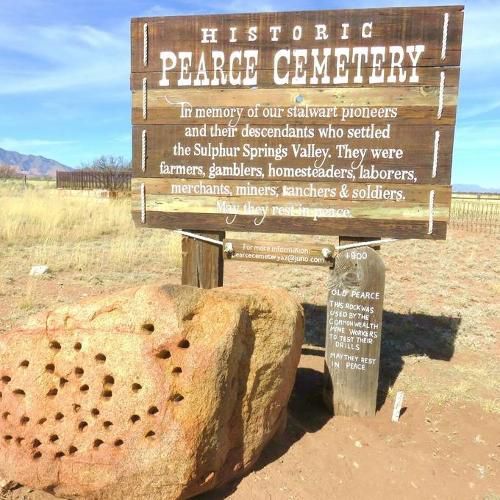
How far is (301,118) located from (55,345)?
2514 mm

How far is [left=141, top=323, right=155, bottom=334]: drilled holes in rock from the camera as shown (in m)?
3.12

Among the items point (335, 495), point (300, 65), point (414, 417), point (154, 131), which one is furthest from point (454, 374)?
point (154, 131)

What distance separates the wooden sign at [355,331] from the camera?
14.1ft

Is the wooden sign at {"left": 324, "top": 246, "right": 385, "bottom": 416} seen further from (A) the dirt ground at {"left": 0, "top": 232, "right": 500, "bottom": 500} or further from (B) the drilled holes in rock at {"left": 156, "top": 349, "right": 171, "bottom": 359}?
(B) the drilled holes in rock at {"left": 156, "top": 349, "right": 171, "bottom": 359}

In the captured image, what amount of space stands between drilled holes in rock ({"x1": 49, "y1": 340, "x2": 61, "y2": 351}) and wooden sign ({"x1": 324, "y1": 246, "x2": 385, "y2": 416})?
2.20m

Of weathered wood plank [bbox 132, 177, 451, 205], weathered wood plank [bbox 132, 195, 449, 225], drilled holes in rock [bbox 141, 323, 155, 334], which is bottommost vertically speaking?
drilled holes in rock [bbox 141, 323, 155, 334]

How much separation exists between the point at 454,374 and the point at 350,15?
11.6 feet

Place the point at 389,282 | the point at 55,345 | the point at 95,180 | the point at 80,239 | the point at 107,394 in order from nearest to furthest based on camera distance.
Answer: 1. the point at 107,394
2. the point at 55,345
3. the point at 389,282
4. the point at 80,239
5. the point at 95,180

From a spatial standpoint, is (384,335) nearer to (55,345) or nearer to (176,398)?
(176,398)

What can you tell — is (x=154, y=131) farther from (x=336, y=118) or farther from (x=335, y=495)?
(x=335, y=495)

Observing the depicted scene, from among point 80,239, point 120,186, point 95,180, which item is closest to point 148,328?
point 80,239

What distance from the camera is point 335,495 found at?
330 cm

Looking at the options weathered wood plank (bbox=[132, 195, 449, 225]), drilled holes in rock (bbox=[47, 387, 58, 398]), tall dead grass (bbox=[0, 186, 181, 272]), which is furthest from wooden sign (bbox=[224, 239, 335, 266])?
tall dead grass (bbox=[0, 186, 181, 272])

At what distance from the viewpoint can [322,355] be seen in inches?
228
